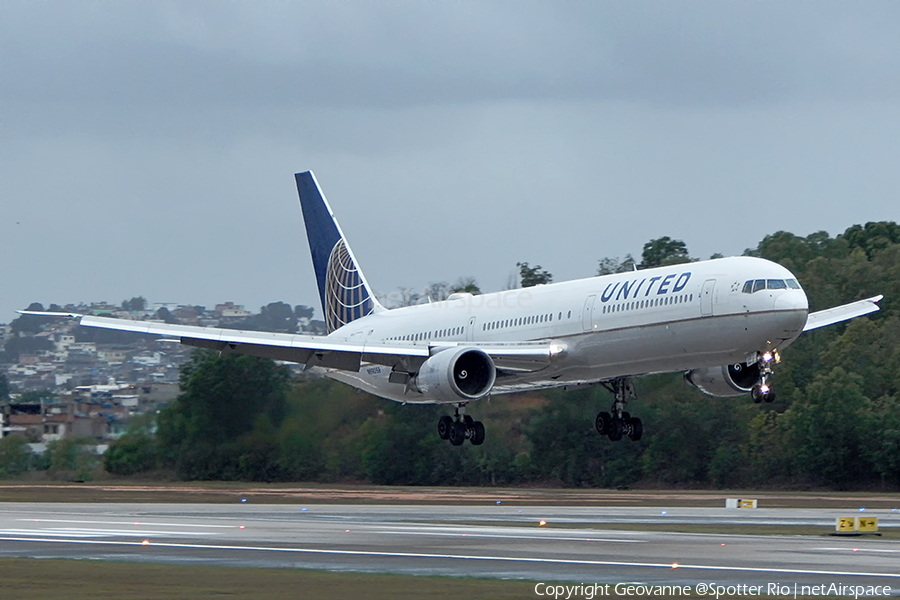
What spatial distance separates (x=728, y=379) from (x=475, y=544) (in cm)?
1290

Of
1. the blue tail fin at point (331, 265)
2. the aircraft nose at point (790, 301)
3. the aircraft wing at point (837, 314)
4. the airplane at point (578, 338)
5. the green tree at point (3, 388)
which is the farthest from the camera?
the green tree at point (3, 388)

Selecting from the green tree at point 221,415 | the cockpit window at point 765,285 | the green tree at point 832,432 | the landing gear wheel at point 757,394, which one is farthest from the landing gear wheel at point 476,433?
the green tree at point 832,432

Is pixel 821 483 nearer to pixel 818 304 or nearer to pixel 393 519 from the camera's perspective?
pixel 818 304

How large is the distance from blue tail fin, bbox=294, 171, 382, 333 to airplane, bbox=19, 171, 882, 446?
337 centimetres

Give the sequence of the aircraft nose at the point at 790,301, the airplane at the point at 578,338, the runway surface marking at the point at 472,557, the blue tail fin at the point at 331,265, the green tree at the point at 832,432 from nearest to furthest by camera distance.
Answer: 1. the runway surface marking at the point at 472,557
2. the aircraft nose at the point at 790,301
3. the airplane at the point at 578,338
4. the blue tail fin at the point at 331,265
5. the green tree at the point at 832,432

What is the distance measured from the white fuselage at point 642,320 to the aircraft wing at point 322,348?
50cm

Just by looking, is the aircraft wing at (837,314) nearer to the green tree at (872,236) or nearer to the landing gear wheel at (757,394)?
the landing gear wheel at (757,394)

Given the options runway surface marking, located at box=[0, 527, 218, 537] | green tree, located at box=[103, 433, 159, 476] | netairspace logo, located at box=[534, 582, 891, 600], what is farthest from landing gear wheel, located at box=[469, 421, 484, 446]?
green tree, located at box=[103, 433, 159, 476]

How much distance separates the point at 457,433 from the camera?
46.5 metres

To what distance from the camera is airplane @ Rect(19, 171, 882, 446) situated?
1524 inches

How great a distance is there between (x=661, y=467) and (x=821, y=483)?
27.1 ft

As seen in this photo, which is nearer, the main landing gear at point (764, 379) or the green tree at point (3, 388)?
the main landing gear at point (764, 379)

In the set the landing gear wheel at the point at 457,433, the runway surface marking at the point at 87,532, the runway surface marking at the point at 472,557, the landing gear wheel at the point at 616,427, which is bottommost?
the runway surface marking at the point at 87,532

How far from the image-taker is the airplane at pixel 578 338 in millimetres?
38719
